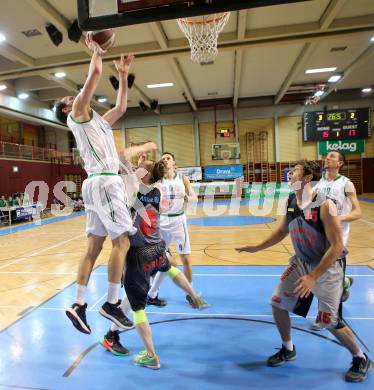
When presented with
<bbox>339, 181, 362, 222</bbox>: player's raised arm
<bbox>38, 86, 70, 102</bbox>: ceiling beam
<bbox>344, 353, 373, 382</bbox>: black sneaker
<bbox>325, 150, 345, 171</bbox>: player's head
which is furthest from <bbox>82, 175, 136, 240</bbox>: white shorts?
<bbox>38, 86, 70, 102</bbox>: ceiling beam

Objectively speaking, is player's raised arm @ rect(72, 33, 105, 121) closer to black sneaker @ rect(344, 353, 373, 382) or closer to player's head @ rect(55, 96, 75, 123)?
player's head @ rect(55, 96, 75, 123)

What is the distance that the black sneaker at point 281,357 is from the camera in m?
3.00

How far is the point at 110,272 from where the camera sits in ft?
9.43

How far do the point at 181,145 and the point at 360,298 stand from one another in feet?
67.0

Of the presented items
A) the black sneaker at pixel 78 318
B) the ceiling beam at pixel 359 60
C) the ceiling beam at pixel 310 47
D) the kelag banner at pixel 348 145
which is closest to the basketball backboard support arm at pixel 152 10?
the black sneaker at pixel 78 318

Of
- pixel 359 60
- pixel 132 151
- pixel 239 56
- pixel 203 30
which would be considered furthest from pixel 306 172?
pixel 359 60

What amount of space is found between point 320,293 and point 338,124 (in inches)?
738

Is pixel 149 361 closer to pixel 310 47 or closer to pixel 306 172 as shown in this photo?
pixel 306 172

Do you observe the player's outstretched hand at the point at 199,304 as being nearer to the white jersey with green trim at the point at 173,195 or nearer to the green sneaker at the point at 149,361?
the white jersey with green trim at the point at 173,195

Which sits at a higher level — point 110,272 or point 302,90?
point 302,90

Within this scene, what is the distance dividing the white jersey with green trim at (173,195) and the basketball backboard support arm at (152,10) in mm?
2353

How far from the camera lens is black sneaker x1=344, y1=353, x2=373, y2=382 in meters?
2.72

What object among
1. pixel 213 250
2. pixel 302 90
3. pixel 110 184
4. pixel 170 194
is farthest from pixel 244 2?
pixel 302 90

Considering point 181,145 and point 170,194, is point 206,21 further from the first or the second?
point 181,145
